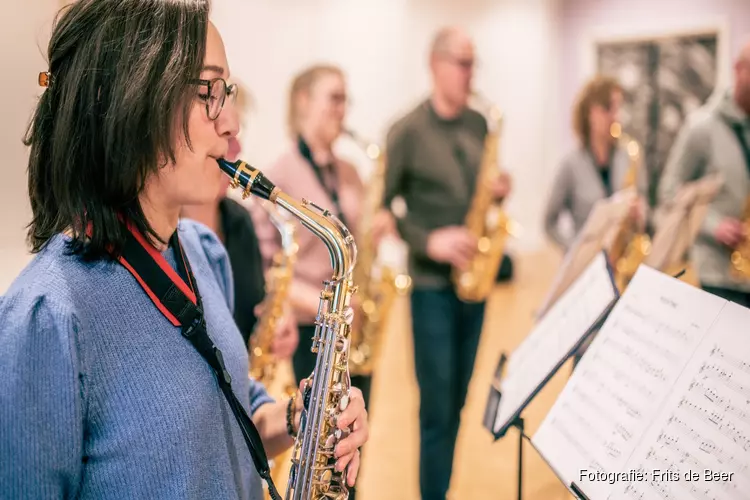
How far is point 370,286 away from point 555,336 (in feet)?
5.12

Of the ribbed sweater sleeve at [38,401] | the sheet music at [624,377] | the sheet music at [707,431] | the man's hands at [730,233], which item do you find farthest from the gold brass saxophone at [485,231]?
the ribbed sweater sleeve at [38,401]

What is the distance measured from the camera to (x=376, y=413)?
4.34 meters

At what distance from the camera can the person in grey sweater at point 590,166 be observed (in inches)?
150

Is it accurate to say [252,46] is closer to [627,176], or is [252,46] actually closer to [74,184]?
[627,176]

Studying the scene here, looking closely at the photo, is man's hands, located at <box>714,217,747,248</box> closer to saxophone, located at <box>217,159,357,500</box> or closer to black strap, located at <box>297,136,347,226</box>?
black strap, located at <box>297,136,347,226</box>

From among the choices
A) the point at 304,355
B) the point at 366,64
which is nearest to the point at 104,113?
the point at 304,355

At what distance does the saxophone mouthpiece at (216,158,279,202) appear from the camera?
1289 mm

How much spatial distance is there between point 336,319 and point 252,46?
5.05 m

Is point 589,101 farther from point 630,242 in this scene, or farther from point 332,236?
point 332,236

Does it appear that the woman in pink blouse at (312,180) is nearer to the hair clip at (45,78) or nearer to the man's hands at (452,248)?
the man's hands at (452,248)

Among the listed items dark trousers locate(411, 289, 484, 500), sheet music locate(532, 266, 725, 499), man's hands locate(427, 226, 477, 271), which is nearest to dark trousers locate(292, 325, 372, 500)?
dark trousers locate(411, 289, 484, 500)

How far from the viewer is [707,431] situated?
1.09 metres

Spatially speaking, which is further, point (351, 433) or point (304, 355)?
point (304, 355)

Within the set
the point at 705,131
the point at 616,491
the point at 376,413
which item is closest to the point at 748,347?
the point at 616,491
